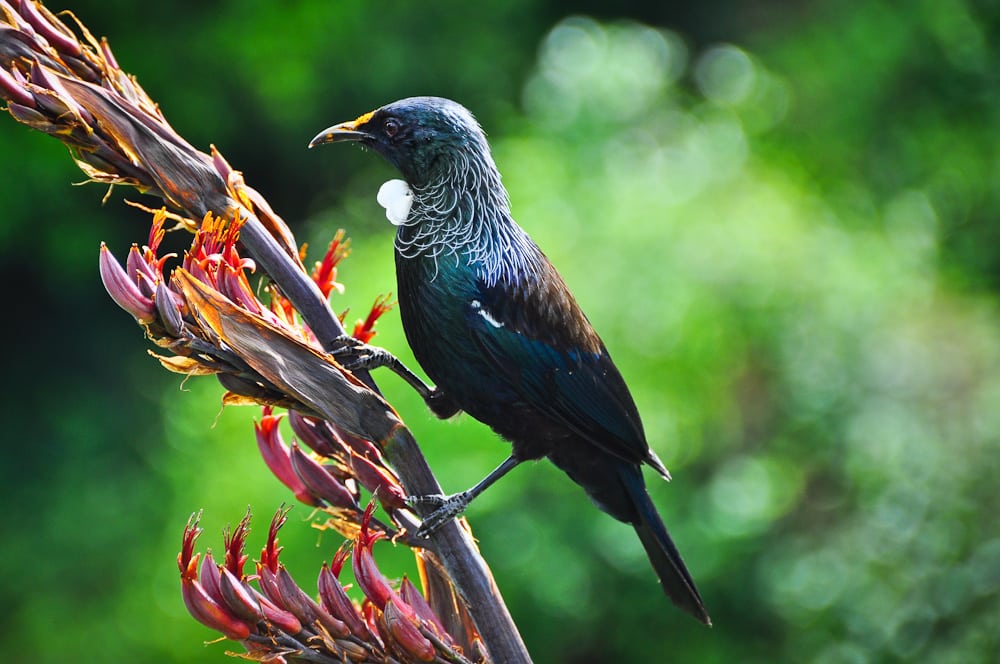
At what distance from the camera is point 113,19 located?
15.5ft

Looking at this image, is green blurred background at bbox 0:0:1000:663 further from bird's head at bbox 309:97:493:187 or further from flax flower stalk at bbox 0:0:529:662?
flax flower stalk at bbox 0:0:529:662

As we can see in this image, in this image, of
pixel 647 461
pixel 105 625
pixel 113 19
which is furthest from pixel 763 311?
pixel 113 19

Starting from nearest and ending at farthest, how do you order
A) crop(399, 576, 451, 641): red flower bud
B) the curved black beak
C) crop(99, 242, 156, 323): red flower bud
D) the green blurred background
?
crop(99, 242, 156, 323): red flower bud
crop(399, 576, 451, 641): red flower bud
the curved black beak
the green blurred background

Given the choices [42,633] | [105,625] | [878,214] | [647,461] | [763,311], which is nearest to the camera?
[647,461]

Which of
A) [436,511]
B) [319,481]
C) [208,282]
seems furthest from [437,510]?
[208,282]

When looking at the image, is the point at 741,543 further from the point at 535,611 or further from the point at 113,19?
the point at 113,19

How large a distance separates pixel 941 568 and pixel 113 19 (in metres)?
3.84

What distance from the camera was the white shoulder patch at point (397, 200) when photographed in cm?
122

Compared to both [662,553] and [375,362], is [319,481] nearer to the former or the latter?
[375,362]

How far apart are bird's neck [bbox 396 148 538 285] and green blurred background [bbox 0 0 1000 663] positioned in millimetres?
1466

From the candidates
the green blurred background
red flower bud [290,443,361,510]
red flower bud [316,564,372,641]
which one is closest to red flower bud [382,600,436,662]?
red flower bud [316,564,372,641]

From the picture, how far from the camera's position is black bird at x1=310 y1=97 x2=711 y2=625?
120cm

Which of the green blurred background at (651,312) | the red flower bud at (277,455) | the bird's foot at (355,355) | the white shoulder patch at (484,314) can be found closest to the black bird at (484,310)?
the white shoulder patch at (484,314)

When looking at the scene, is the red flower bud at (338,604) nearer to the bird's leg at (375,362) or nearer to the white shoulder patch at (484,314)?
the bird's leg at (375,362)
